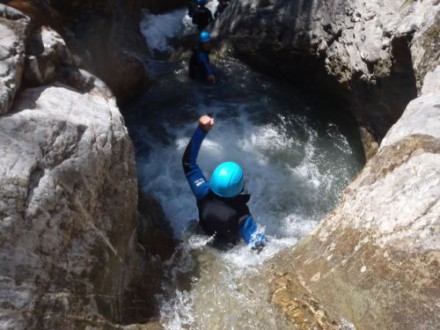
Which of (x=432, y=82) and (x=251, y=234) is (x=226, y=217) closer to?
(x=251, y=234)

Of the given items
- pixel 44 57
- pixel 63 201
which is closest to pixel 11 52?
pixel 44 57

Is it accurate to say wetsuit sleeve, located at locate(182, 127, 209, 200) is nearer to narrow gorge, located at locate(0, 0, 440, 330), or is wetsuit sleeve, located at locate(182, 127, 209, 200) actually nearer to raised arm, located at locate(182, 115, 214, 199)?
raised arm, located at locate(182, 115, 214, 199)

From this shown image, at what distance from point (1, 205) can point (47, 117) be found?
2.19 ft

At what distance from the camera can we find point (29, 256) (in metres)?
2.32

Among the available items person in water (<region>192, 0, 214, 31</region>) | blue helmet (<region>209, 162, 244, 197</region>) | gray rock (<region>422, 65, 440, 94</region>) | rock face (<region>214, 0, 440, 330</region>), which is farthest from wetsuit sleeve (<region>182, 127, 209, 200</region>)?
person in water (<region>192, 0, 214, 31</region>)

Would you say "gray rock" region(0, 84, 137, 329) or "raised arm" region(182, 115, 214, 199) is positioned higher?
"gray rock" region(0, 84, 137, 329)

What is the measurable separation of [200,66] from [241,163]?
205 cm

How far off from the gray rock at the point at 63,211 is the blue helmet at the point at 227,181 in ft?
3.07

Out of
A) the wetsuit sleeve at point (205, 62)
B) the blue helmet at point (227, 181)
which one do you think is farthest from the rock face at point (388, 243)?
the wetsuit sleeve at point (205, 62)

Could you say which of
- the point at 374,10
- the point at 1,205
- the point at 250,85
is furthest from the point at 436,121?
the point at 250,85

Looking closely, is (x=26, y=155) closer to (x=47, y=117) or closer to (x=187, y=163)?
(x=47, y=117)

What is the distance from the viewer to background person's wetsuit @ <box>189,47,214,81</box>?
6812 millimetres

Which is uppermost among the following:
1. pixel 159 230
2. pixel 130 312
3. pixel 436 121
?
pixel 436 121

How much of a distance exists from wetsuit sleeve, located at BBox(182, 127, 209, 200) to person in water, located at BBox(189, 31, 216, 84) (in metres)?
2.83
